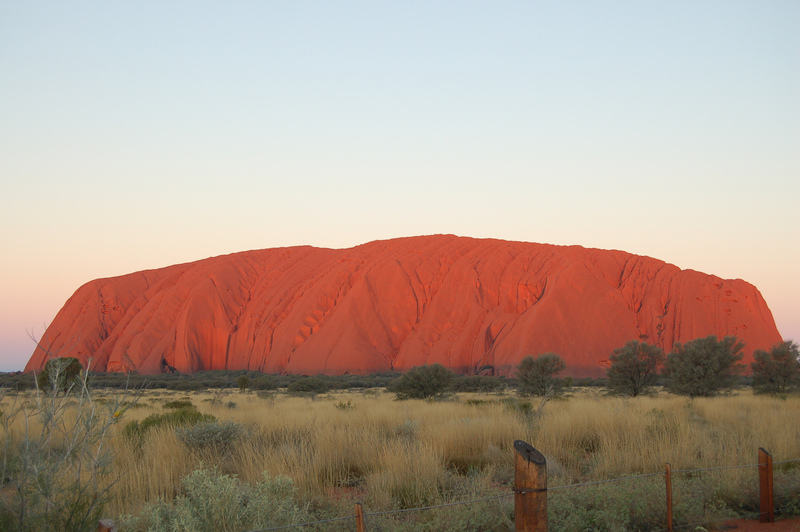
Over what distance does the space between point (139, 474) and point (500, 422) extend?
19.4ft

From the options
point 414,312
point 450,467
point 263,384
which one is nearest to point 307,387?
point 263,384

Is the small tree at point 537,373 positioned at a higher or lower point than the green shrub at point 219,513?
lower

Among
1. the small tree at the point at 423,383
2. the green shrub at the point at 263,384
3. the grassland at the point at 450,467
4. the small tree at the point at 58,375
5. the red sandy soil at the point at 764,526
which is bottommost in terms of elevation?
the green shrub at the point at 263,384

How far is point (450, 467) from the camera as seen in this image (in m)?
8.01

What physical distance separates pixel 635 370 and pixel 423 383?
10.5 m

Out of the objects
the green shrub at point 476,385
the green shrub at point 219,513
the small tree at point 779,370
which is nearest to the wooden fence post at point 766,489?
the green shrub at point 219,513

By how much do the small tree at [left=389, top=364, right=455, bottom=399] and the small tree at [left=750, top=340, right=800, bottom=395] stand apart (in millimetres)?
14235

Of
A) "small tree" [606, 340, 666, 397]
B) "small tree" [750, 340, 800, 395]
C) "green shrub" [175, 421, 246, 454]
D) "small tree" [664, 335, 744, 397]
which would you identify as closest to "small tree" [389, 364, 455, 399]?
"small tree" [606, 340, 666, 397]

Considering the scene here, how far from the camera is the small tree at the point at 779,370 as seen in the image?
81.5 ft

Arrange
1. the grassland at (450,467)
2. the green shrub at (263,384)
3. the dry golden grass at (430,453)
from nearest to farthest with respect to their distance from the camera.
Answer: the grassland at (450,467) < the dry golden grass at (430,453) < the green shrub at (263,384)

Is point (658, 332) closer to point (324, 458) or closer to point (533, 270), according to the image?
point (533, 270)

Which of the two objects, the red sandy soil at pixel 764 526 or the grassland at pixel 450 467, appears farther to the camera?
the red sandy soil at pixel 764 526

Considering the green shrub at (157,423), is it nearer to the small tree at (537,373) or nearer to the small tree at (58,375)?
the small tree at (58,375)

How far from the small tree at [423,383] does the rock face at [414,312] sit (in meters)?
25.7
